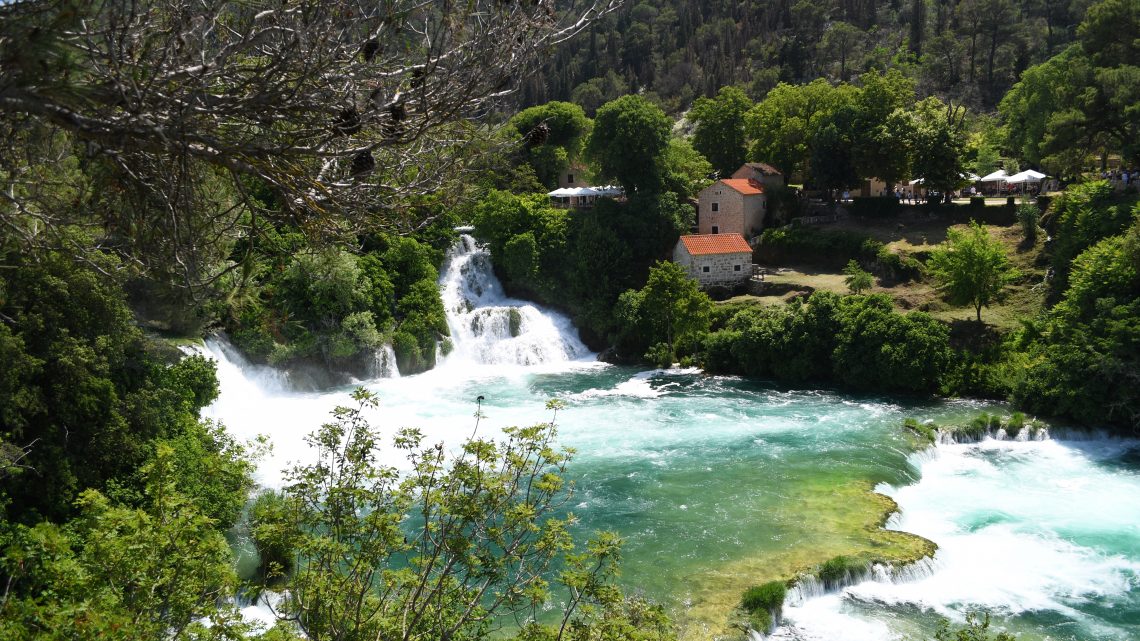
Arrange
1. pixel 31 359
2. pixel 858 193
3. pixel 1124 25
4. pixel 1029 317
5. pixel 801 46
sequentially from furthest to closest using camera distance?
pixel 801 46, pixel 858 193, pixel 1124 25, pixel 1029 317, pixel 31 359

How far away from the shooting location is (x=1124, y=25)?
30.6 meters

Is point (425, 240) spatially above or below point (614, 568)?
above

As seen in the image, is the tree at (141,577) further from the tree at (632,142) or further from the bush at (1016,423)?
the tree at (632,142)

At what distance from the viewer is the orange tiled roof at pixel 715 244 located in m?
32.3

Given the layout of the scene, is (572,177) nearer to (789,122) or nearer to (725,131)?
(725,131)

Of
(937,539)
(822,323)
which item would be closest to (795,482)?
(937,539)

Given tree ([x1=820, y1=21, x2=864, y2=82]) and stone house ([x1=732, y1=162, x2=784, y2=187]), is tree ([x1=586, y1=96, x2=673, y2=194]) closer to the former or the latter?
stone house ([x1=732, y1=162, x2=784, y2=187])

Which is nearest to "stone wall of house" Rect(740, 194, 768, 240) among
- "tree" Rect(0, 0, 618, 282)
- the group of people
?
the group of people

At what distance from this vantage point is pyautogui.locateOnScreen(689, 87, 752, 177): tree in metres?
44.4

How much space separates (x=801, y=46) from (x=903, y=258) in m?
47.6

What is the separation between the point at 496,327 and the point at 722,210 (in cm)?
1259

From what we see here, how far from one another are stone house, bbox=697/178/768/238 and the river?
11.2 m

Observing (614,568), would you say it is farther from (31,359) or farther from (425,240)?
(425,240)

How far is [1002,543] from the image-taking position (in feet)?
48.9
